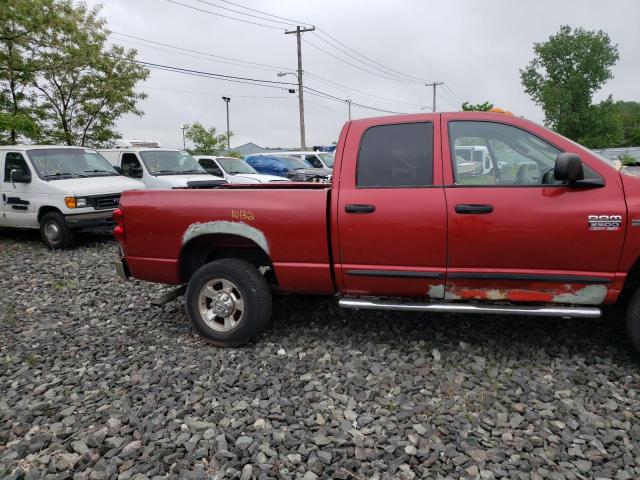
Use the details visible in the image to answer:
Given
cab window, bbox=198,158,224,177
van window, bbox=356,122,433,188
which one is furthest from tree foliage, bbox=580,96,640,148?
van window, bbox=356,122,433,188

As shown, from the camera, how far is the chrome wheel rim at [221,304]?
400 centimetres

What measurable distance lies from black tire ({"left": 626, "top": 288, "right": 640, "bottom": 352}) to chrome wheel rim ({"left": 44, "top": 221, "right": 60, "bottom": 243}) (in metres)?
8.55

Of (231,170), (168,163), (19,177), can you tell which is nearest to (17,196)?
(19,177)

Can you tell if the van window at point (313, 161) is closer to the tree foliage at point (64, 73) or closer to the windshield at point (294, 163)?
the windshield at point (294, 163)

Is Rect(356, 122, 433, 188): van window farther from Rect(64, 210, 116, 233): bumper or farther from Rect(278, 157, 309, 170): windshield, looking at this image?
Rect(278, 157, 309, 170): windshield

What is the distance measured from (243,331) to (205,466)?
4.63ft

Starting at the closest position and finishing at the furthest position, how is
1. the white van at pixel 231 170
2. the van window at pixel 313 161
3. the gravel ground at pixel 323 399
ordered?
the gravel ground at pixel 323 399
the white van at pixel 231 170
the van window at pixel 313 161

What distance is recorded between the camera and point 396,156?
12.1 ft

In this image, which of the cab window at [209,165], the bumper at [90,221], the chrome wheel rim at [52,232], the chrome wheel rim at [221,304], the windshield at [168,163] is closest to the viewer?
the chrome wheel rim at [221,304]

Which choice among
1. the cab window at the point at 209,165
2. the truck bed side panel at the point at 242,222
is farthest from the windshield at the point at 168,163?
the truck bed side panel at the point at 242,222

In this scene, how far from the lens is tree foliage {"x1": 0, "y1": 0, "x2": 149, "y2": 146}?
13625mm

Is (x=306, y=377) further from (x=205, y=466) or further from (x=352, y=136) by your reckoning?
(x=352, y=136)

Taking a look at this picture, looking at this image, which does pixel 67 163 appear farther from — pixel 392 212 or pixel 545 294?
pixel 545 294

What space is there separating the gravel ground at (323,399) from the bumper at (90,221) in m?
3.63
